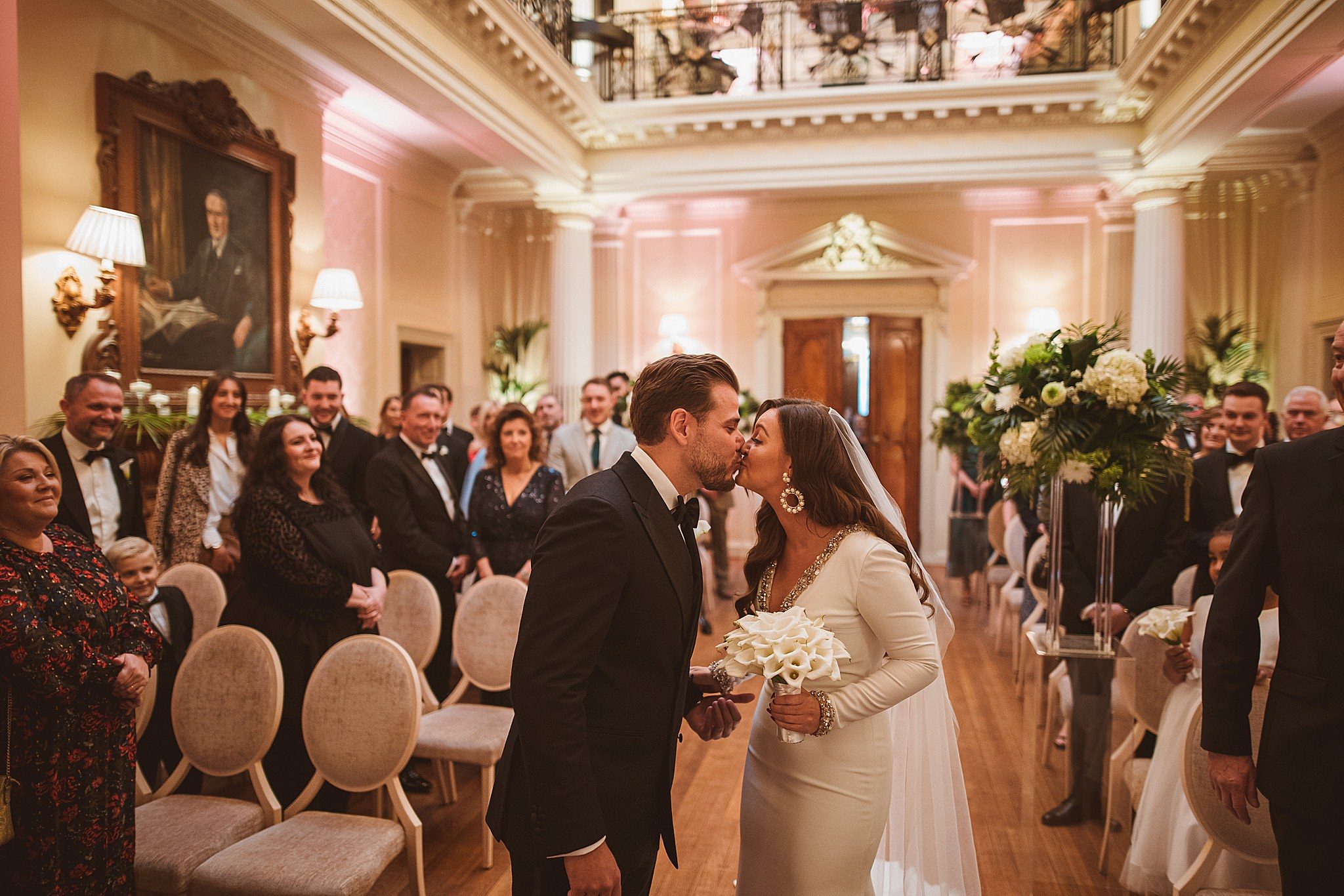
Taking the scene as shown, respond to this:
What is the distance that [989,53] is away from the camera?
9773 mm

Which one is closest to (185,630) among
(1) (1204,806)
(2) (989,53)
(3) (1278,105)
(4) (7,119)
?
(4) (7,119)

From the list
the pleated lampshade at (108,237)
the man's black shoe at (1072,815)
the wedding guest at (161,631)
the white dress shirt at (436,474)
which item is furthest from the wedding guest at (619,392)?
the man's black shoe at (1072,815)

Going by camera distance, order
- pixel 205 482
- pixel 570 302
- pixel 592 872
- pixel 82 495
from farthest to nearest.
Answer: pixel 570 302 → pixel 205 482 → pixel 82 495 → pixel 592 872

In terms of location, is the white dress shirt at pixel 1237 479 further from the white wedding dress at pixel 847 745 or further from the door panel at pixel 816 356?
the door panel at pixel 816 356

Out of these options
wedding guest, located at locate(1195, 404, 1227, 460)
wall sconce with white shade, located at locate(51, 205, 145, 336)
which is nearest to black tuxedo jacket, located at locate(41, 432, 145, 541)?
wall sconce with white shade, located at locate(51, 205, 145, 336)

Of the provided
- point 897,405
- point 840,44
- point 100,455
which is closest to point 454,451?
point 100,455

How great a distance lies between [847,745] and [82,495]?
3603 millimetres

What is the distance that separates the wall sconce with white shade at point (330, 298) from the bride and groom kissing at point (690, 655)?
5.53 m

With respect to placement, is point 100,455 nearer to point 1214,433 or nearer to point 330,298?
point 330,298

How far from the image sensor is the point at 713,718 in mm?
2105

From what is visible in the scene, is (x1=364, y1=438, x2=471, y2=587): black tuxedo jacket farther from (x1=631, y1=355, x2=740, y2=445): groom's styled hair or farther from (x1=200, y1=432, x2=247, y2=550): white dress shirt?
(x1=631, y1=355, x2=740, y2=445): groom's styled hair

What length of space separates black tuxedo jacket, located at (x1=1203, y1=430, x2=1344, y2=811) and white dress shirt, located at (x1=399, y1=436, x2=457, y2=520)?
12.1ft

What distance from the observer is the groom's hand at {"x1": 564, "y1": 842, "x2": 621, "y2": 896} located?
1629 millimetres

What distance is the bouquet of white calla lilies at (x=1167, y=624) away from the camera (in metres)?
2.99
